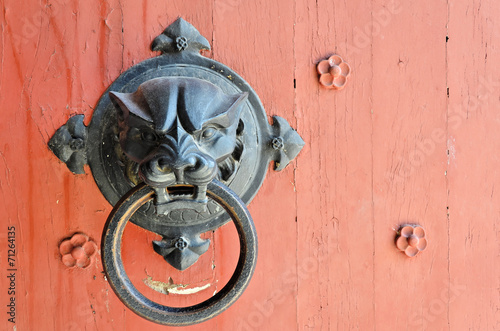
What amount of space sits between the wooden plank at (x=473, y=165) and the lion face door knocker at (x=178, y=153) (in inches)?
12.1

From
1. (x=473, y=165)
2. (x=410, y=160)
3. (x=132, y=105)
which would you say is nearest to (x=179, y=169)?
(x=132, y=105)

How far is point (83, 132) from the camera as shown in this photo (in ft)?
2.52

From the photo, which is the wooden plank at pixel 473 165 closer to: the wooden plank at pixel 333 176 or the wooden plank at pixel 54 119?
the wooden plank at pixel 333 176

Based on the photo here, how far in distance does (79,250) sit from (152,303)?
0.25 m

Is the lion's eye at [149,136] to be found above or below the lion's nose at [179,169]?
above

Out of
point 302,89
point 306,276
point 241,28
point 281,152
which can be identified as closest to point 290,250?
point 306,276

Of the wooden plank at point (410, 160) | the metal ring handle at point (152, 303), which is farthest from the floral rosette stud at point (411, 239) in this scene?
the metal ring handle at point (152, 303)

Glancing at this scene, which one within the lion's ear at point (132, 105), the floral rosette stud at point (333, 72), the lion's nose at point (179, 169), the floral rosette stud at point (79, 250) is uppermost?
the floral rosette stud at point (333, 72)

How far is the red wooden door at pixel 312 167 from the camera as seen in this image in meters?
0.79

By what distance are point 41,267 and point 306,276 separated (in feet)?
1.47

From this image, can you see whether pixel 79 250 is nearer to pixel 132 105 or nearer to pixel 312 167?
pixel 132 105

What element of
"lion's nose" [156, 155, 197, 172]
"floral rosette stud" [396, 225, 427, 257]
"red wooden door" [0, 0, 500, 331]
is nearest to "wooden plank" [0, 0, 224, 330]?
"red wooden door" [0, 0, 500, 331]

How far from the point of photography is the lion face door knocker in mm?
580

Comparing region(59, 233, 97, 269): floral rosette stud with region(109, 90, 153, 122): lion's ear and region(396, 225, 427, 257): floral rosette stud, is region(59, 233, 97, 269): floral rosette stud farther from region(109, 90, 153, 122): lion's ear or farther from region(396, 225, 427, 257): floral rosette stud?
region(396, 225, 427, 257): floral rosette stud
